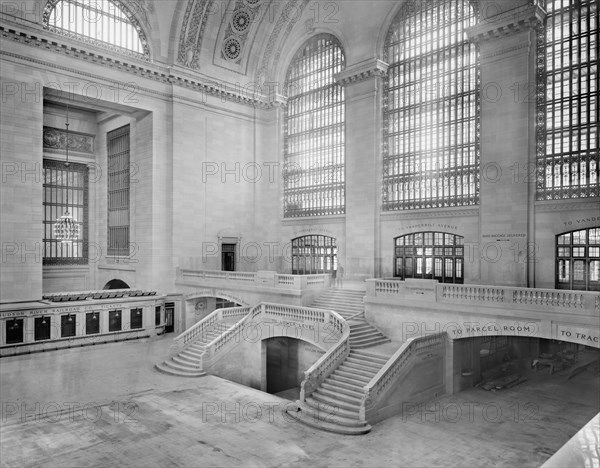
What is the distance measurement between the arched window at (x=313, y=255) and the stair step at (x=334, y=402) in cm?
1204

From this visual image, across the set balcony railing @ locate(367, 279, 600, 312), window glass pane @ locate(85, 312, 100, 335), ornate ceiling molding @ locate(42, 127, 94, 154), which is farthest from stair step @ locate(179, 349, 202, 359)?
ornate ceiling molding @ locate(42, 127, 94, 154)

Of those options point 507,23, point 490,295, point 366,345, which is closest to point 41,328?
point 366,345

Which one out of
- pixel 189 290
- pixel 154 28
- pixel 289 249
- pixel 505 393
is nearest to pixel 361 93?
pixel 289 249

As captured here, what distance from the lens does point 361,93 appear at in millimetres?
24750

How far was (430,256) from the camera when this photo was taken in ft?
72.7

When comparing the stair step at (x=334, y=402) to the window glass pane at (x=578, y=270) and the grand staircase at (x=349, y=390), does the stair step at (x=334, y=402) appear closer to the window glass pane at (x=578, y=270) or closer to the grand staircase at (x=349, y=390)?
the grand staircase at (x=349, y=390)

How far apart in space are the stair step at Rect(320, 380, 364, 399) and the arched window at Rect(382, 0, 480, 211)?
10219 millimetres

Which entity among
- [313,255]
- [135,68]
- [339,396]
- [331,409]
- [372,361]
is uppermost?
[135,68]

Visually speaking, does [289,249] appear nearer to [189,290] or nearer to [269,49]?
[189,290]

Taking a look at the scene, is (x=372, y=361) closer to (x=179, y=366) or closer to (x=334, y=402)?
(x=334, y=402)

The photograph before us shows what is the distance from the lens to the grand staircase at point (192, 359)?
18.6 meters

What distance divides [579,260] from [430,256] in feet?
20.2

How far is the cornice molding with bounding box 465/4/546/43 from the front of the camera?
1834 cm

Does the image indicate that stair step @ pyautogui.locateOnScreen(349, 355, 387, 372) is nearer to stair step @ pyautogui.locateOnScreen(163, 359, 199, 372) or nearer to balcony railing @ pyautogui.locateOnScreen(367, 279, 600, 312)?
balcony railing @ pyautogui.locateOnScreen(367, 279, 600, 312)
